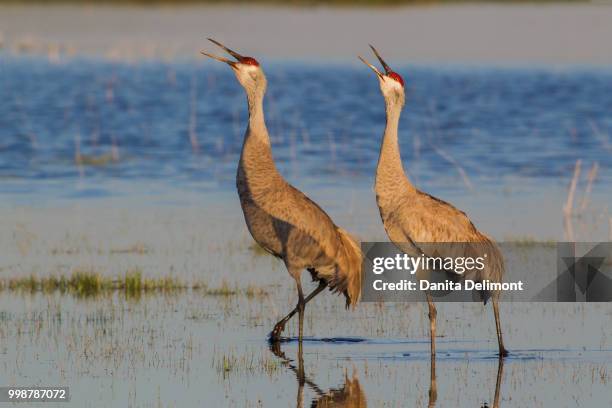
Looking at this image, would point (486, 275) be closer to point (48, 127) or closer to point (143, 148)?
point (143, 148)

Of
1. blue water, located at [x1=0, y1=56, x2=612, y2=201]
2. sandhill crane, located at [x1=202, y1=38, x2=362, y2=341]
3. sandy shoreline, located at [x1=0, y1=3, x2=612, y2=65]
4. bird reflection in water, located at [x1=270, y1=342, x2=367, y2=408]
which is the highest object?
sandy shoreline, located at [x1=0, y1=3, x2=612, y2=65]

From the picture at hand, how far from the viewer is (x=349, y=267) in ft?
34.1

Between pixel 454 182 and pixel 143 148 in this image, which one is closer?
pixel 454 182

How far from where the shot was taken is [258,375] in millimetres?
9070

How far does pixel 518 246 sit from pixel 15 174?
9.18 meters

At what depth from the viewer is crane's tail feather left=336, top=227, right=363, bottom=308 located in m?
10.4

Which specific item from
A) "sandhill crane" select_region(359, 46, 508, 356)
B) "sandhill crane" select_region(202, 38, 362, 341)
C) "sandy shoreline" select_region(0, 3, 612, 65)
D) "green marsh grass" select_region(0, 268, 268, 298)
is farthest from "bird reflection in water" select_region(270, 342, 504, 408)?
"sandy shoreline" select_region(0, 3, 612, 65)

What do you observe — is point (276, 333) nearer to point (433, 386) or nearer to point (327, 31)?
point (433, 386)

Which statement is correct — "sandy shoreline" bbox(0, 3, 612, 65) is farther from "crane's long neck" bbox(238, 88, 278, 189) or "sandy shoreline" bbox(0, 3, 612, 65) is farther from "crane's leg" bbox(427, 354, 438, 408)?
"crane's leg" bbox(427, 354, 438, 408)

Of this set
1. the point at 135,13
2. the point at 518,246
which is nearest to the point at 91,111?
the point at 518,246

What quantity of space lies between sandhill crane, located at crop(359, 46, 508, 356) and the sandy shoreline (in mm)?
30771

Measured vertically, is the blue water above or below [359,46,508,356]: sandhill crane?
above

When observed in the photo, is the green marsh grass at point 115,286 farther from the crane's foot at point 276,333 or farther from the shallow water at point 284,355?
the crane's foot at point 276,333

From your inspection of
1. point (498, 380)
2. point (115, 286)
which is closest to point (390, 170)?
point (498, 380)
